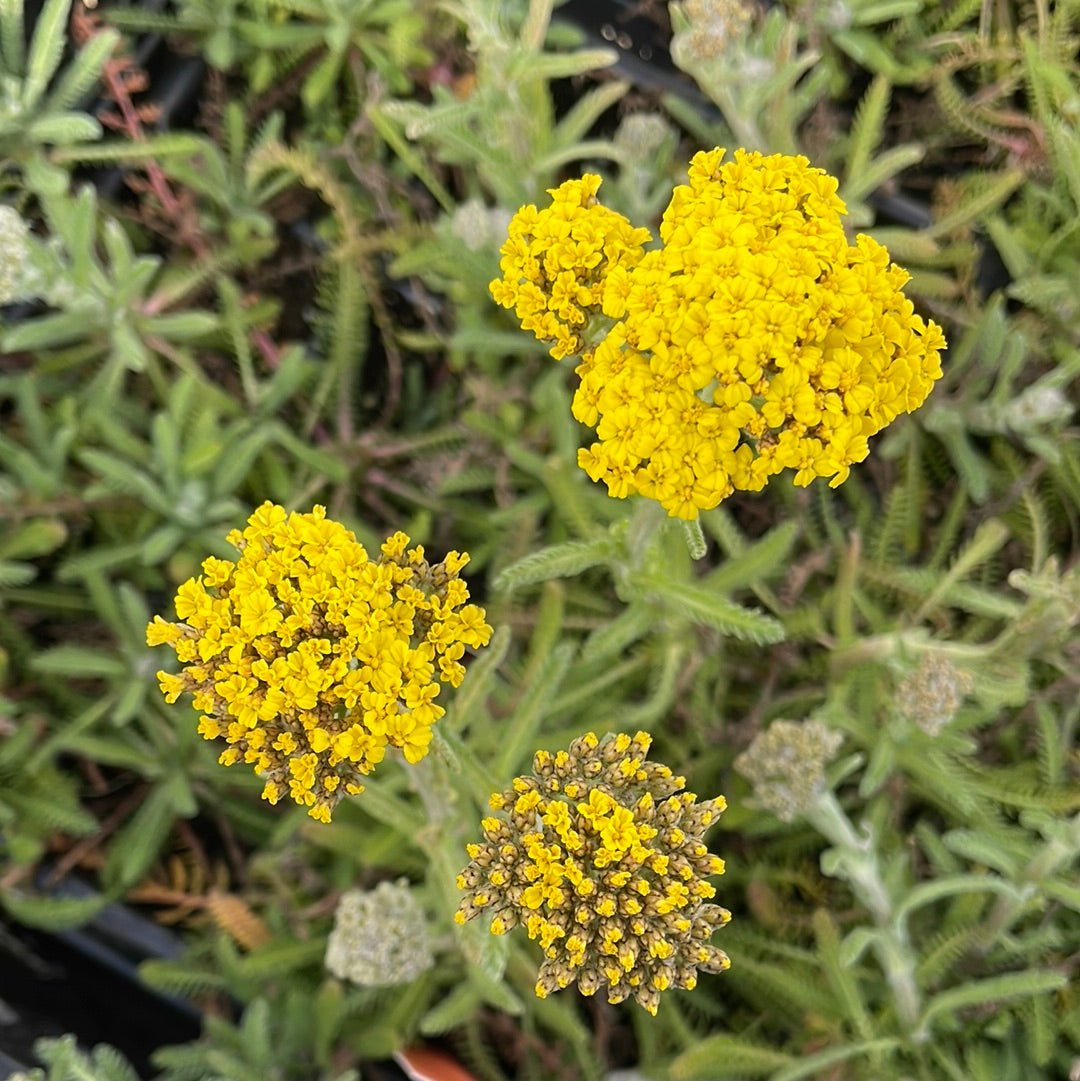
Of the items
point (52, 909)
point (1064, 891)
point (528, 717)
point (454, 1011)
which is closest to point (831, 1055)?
point (1064, 891)

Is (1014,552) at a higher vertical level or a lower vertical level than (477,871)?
lower

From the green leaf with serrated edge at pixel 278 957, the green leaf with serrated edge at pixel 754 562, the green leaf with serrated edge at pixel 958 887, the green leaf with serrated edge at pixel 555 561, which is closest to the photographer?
the green leaf with serrated edge at pixel 555 561

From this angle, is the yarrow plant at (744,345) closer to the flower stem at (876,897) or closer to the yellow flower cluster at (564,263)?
the yellow flower cluster at (564,263)

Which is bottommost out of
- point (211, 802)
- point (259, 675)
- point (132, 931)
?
point (132, 931)

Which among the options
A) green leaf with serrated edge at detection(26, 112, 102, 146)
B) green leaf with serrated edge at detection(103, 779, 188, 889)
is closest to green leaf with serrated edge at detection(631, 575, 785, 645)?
green leaf with serrated edge at detection(103, 779, 188, 889)

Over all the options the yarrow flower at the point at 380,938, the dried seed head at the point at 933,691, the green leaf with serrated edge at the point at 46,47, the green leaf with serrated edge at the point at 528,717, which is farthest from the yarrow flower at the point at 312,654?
the green leaf with serrated edge at the point at 46,47

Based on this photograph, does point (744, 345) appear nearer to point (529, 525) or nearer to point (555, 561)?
point (555, 561)

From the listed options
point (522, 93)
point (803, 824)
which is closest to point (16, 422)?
point (522, 93)

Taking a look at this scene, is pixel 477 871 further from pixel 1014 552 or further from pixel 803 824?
pixel 1014 552
